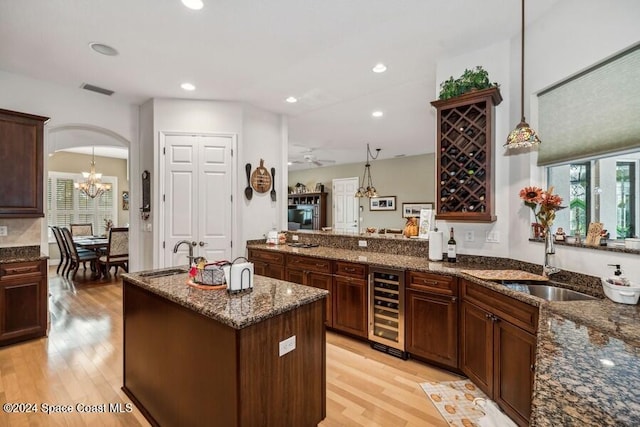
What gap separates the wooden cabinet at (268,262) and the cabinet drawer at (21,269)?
226cm

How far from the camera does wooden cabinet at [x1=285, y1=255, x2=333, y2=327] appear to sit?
3375 millimetres

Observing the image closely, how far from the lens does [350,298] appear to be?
321 centimetres

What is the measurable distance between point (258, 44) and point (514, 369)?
3227 mm

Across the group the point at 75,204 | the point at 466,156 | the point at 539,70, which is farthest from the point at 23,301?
the point at 75,204

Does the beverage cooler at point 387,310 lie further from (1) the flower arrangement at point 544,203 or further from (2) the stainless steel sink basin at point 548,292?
(1) the flower arrangement at point 544,203

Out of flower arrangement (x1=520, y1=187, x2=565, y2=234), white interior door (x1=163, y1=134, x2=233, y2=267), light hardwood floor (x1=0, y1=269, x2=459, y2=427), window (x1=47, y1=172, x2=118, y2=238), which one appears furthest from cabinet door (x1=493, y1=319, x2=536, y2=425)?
window (x1=47, y1=172, x2=118, y2=238)

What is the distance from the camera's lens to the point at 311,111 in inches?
183

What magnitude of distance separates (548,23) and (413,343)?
111 inches

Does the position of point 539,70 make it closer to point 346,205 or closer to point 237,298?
point 237,298

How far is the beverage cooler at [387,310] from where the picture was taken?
9.34 ft

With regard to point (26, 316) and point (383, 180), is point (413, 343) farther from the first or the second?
point (383, 180)

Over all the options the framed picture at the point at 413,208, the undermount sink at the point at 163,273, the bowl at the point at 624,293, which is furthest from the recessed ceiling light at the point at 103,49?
the framed picture at the point at 413,208

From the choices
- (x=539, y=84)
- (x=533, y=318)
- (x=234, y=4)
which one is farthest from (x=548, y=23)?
(x=234, y=4)

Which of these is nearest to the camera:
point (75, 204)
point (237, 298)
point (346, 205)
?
point (237, 298)
